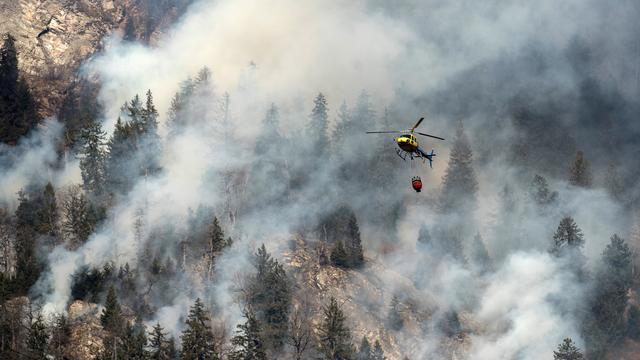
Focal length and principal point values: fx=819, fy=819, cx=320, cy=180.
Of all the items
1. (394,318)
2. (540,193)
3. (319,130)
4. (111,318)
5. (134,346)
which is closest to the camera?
(134,346)

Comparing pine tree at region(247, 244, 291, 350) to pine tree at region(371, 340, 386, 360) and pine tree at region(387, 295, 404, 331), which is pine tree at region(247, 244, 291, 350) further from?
Result: pine tree at region(387, 295, 404, 331)

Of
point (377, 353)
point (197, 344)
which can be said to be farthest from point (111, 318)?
point (377, 353)

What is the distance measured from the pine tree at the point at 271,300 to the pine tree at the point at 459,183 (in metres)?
29.3

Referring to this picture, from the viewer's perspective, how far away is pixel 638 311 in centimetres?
9356

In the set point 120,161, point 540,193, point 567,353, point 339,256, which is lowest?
point 567,353

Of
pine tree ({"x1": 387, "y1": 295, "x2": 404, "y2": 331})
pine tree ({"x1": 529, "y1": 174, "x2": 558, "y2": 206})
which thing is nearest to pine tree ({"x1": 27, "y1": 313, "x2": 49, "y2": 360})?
pine tree ({"x1": 387, "y1": 295, "x2": 404, "y2": 331})

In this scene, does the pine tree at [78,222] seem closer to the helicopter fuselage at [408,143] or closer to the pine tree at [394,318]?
the pine tree at [394,318]

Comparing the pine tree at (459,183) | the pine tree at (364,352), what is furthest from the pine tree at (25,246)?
the pine tree at (459,183)

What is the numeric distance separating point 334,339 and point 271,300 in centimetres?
832

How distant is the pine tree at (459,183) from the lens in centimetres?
10569

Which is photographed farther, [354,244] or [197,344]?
[354,244]

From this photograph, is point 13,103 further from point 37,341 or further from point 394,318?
point 394,318

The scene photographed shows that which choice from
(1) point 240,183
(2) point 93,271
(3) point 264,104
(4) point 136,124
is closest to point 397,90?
(3) point 264,104

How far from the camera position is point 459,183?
107000mm
